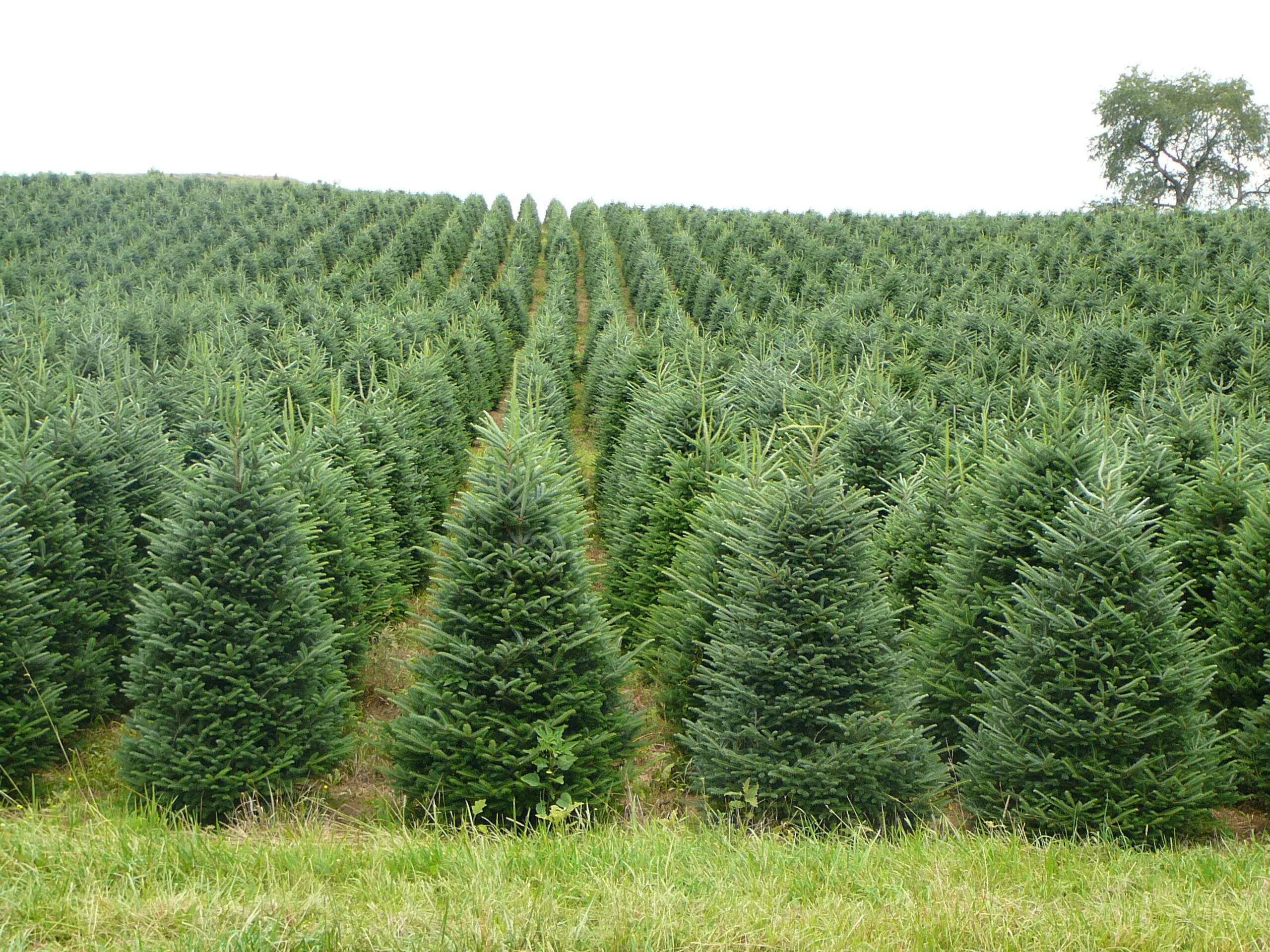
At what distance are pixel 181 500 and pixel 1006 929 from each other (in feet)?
19.0

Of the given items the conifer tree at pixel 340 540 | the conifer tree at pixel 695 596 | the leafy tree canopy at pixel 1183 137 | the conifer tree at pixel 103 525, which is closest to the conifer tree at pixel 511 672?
the conifer tree at pixel 695 596

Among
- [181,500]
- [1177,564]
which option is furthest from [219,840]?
[1177,564]

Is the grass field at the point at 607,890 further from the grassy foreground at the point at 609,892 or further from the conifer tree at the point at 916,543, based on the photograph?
the conifer tree at the point at 916,543

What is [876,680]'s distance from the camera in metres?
6.39

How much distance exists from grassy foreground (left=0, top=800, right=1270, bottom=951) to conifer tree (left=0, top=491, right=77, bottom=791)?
49.8 inches

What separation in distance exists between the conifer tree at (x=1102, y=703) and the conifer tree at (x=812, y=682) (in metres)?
0.67

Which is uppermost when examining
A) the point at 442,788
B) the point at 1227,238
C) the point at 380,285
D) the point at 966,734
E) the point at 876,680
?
the point at 1227,238

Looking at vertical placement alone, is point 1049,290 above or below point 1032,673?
above

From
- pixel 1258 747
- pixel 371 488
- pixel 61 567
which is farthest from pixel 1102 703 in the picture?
pixel 61 567

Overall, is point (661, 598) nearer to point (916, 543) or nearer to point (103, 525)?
point (916, 543)

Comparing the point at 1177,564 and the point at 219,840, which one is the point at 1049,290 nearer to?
the point at 1177,564

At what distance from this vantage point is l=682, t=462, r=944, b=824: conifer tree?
620 cm

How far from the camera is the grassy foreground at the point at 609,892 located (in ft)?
14.1

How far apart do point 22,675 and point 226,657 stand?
1.97 m
